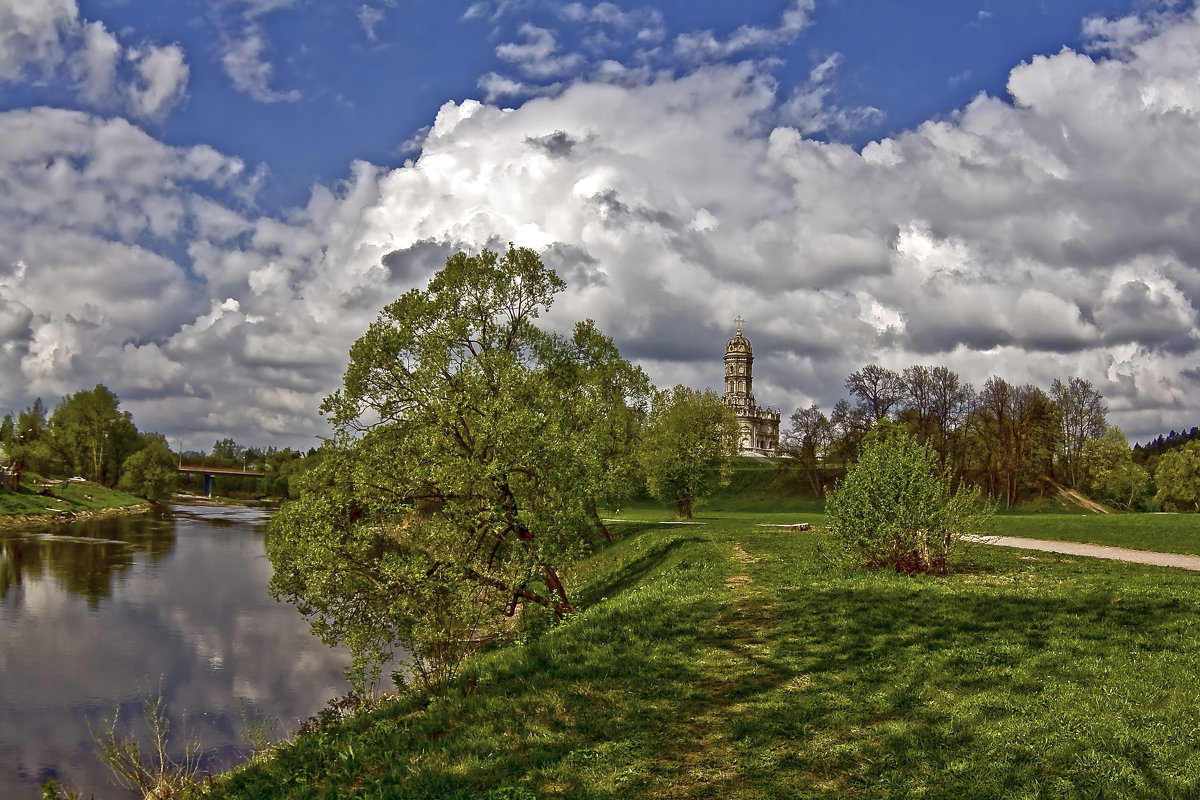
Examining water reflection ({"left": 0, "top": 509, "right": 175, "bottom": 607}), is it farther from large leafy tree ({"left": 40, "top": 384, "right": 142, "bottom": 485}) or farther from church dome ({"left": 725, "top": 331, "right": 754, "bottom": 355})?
church dome ({"left": 725, "top": 331, "right": 754, "bottom": 355})

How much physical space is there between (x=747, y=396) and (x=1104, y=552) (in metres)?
140

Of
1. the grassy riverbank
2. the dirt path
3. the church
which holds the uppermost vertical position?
the church

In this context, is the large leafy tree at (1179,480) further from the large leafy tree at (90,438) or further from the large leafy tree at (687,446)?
the large leafy tree at (90,438)

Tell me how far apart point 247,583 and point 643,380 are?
27218mm

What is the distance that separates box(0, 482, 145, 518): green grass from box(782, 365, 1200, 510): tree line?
8540cm

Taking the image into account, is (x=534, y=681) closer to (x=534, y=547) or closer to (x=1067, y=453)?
(x=534, y=547)

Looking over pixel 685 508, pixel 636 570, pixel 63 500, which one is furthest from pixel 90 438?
pixel 636 570

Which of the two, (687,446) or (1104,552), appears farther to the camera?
(687,446)

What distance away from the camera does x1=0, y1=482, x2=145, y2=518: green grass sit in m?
83.6

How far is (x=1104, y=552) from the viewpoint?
29.2 metres

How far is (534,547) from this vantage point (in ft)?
69.6

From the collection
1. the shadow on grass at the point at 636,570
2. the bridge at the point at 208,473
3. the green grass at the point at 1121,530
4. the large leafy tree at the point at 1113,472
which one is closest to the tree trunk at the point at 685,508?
the shadow on grass at the point at 636,570

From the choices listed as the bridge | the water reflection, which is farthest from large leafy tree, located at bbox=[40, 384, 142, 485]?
the water reflection

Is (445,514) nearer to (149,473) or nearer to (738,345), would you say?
(149,473)
